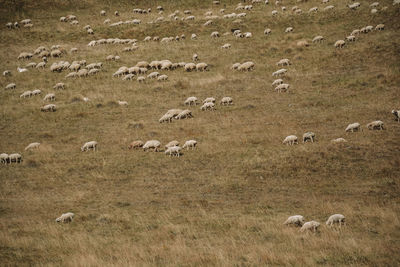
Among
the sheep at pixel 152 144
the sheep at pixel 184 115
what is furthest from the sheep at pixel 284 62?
the sheep at pixel 152 144

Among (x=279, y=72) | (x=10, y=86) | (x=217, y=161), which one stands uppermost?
(x=10, y=86)

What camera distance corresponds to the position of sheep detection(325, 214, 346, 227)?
11.5m

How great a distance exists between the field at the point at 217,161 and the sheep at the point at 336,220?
0.33m

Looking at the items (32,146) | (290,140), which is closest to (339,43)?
(290,140)

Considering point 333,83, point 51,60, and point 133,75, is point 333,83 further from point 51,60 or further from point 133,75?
point 51,60

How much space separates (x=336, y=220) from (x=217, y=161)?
7161 millimetres

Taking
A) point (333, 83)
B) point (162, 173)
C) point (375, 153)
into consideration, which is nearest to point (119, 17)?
point (333, 83)

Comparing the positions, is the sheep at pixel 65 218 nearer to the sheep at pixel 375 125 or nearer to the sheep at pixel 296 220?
the sheep at pixel 296 220

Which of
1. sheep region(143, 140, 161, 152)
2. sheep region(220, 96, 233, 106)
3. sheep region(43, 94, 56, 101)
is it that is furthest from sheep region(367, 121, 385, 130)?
sheep region(43, 94, 56, 101)

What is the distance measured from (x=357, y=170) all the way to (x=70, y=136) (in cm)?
1530

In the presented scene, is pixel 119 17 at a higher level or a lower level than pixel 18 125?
higher

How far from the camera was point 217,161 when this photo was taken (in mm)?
17828

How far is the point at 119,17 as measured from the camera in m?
50.1

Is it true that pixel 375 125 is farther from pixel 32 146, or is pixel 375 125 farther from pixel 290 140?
pixel 32 146
